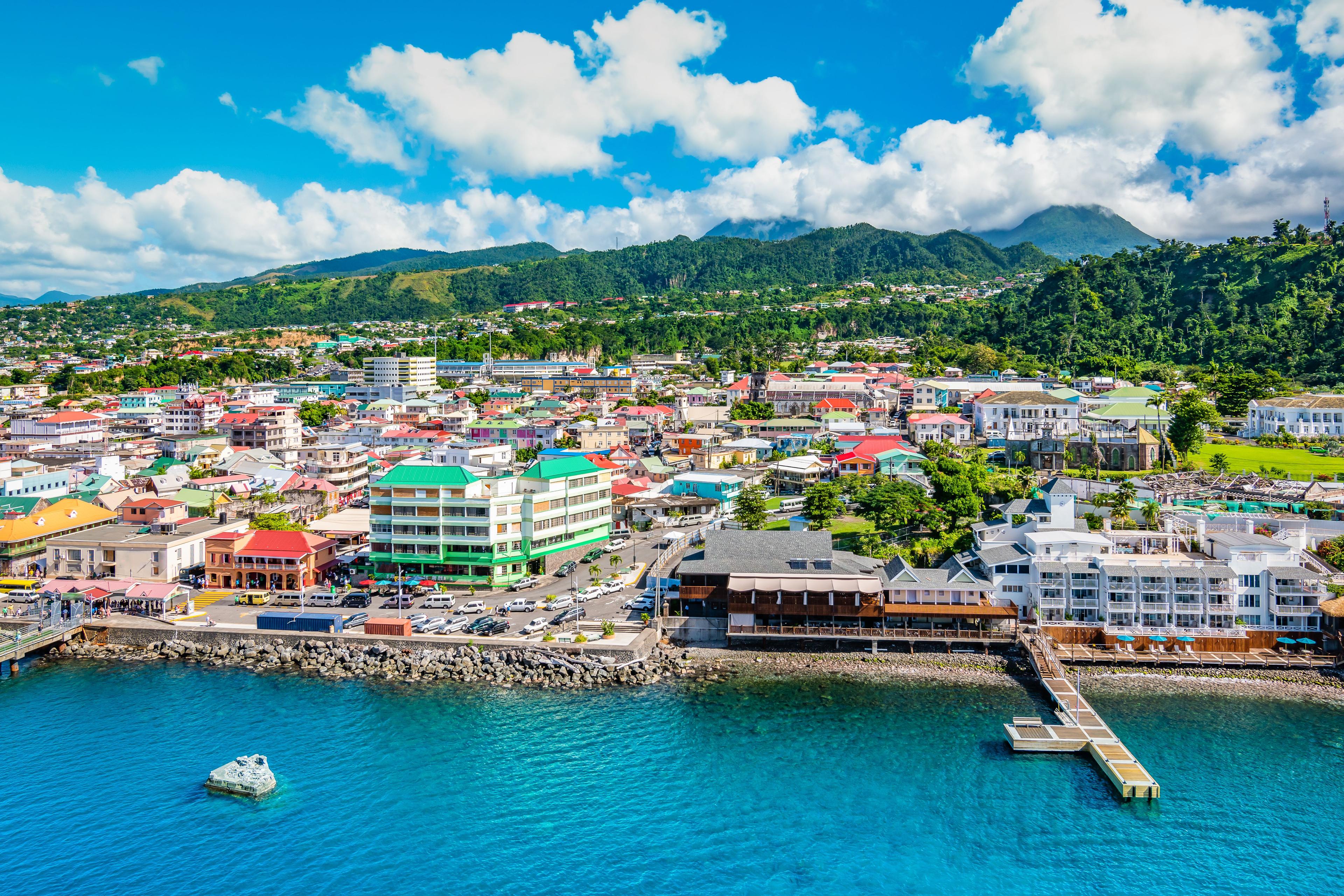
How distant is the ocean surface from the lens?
1958cm

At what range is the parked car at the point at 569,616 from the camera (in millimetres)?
32656

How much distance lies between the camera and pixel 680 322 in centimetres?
14338

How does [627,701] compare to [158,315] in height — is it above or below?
below

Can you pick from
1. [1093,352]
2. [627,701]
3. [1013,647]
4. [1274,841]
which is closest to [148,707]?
[627,701]

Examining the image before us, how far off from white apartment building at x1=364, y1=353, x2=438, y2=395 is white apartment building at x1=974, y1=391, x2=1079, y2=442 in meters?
65.2

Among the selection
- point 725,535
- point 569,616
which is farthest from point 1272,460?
point 569,616

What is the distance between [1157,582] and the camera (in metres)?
31.5

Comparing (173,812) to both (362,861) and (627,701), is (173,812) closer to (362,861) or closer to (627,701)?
(362,861)

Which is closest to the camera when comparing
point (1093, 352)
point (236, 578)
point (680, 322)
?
point (236, 578)

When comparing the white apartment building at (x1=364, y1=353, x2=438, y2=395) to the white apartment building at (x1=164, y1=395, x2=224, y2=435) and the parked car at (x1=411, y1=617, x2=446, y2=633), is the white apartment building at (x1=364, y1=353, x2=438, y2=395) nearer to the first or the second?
the white apartment building at (x1=164, y1=395, x2=224, y2=435)

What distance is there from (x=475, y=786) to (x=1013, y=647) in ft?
62.5

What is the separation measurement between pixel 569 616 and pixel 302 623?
9.83 m

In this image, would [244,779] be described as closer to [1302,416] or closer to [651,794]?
[651,794]

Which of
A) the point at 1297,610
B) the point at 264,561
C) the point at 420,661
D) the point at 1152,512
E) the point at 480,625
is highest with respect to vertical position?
the point at 1152,512
